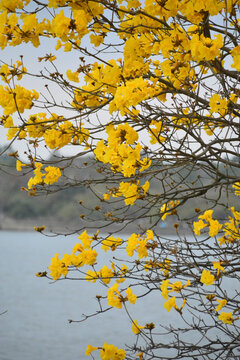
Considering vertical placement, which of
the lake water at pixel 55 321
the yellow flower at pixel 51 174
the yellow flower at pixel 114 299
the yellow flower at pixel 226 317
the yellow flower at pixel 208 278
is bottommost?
the yellow flower at pixel 226 317

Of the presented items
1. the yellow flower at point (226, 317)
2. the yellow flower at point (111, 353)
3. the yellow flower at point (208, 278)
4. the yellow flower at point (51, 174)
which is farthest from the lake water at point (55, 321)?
the yellow flower at point (208, 278)

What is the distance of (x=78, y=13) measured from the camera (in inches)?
83.7

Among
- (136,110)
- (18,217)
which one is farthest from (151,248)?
(18,217)

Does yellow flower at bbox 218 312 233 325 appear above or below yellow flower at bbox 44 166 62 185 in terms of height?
below

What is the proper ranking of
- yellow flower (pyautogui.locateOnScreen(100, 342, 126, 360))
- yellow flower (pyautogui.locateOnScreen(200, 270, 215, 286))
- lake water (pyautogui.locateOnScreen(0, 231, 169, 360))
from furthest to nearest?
lake water (pyautogui.locateOnScreen(0, 231, 169, 360)) < yellow flower (pyautogui.locateOnScreen(100, 342, 126, 360)) < yellow flower (pyautogui.locateOnScreen(200, 270, 215, 286))

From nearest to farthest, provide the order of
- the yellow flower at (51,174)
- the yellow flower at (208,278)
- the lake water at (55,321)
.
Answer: the yellow flower at (208,278)
the yellow flower at (51,174)
the lake water at (55,321)

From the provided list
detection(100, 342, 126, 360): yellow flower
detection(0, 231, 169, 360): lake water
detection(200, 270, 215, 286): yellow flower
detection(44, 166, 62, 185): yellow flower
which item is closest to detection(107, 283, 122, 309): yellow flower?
detection(100, 342, 126, 360): yellow flower

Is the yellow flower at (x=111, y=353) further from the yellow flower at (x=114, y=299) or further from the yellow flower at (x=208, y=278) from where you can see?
the yellow flower at (x=208, y=278)

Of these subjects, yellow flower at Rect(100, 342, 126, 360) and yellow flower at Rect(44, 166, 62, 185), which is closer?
yellow flower at Rect(44, 166, 62, 185)

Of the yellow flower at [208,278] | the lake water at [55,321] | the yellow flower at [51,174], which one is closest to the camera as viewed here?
the yellow flower at [208,278]

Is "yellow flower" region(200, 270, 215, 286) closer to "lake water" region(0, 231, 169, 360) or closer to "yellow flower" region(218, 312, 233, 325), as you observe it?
"yellow flower" region(218, 312, 233, 325)

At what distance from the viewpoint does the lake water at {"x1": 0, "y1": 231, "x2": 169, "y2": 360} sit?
549 inches

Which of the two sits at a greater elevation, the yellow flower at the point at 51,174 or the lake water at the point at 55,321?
the lake water at the point at 55,321

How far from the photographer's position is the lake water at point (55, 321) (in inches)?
549
